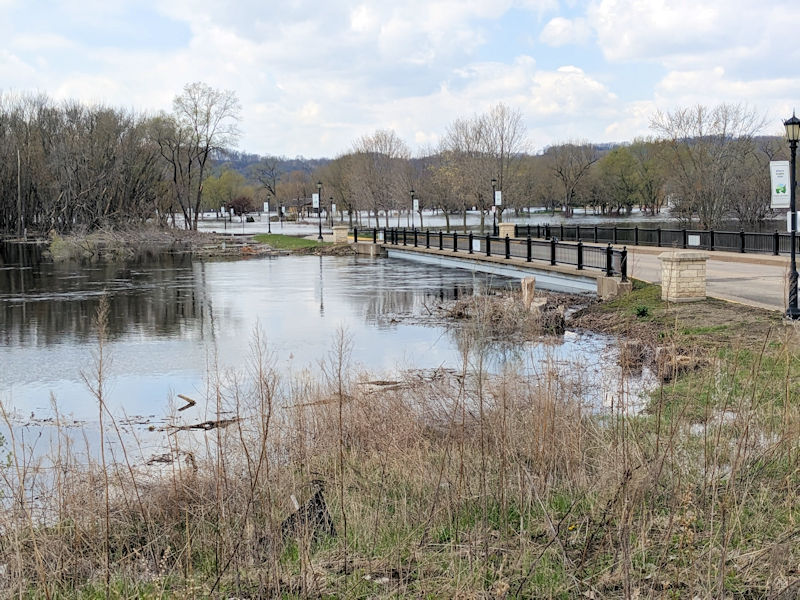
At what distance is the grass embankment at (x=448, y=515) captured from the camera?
506 centimetres

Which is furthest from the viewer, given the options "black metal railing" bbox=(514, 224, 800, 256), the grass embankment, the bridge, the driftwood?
"black metal railing" bbox=(514, 224, 800, 256)

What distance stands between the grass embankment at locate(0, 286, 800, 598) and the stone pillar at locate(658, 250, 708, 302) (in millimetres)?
9568

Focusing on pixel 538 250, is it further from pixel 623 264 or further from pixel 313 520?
pixel 313 520

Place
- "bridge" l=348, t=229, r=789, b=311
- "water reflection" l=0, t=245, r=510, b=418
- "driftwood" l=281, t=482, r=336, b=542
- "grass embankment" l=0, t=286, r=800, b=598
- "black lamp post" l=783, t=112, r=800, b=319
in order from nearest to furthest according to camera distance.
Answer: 1. "grass embankment" l=0, t=286, r=800, b=598
2. "driftwood" l=281, t=482, r=336, b=542
3. "water reflection" l=0, t=245, r=510, b=418
4. "black lamp post" l=783, t=112, r=800, b=319
5. "bridge" l=348, t=229, r=789, b=311

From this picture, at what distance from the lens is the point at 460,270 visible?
111 feet

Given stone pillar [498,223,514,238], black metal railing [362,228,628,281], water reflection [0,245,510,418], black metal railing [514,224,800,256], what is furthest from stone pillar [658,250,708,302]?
stone pillar [498,223,514,238]

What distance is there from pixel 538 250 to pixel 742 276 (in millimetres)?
8378

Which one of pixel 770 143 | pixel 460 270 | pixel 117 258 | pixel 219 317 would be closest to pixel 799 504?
pixel 219 317

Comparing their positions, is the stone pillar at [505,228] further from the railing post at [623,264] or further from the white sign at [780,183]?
the white sign at [780,183]

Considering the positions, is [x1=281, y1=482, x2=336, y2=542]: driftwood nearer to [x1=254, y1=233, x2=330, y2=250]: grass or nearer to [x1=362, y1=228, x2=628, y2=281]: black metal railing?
[x1=362, y1=228, x2=628, y2=281]: black metal railing

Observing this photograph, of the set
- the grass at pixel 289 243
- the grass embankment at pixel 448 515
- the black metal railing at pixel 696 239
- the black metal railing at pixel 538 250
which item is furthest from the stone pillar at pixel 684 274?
the grass at pixel 289 243

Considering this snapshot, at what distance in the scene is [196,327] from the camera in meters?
19.5

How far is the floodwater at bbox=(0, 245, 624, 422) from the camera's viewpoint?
1327cm

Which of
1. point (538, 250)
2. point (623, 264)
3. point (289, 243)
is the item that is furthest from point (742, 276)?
point (289, 243)
